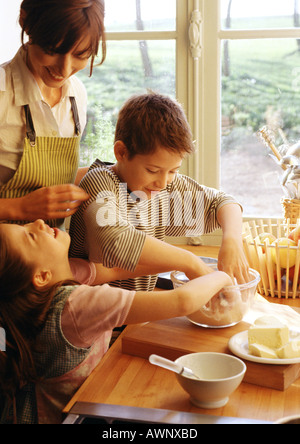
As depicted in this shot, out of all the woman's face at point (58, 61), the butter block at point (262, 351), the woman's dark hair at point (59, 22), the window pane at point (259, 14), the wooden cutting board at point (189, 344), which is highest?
the window pane at point (259, 14)

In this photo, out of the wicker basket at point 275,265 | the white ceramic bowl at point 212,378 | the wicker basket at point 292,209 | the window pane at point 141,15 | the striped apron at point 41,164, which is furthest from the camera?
the window pane at point 141,15

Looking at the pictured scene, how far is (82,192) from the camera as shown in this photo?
1383 mm

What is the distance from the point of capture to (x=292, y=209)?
1813mm

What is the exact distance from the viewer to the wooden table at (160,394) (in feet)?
3.10

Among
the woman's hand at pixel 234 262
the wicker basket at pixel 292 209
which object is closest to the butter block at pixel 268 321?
the woman's hand at pixel 234 262

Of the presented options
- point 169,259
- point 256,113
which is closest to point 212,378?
point 169,259

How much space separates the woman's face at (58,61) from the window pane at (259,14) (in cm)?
120

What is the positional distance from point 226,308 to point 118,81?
1.58 metres

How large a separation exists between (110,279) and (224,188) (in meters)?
1.14

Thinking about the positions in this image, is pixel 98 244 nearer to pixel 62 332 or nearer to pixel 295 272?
pixel 62 332

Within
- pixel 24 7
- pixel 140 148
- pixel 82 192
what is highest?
pixel 24 7

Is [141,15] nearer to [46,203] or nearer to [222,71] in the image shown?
[222,71]

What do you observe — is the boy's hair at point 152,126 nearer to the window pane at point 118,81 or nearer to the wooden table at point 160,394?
the wooden table at point 160,394

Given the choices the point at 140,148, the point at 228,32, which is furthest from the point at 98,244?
the point at 228,32
